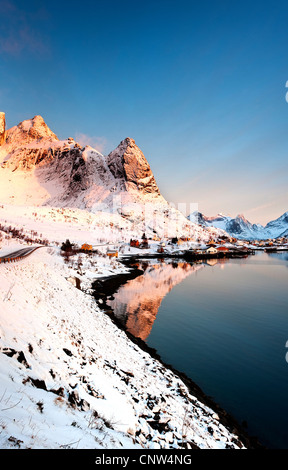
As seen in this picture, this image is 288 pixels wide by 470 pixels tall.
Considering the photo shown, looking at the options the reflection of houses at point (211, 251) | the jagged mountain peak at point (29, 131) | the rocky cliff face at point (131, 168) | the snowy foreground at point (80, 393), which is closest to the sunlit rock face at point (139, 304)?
the snowy foreground at point (80, 393)

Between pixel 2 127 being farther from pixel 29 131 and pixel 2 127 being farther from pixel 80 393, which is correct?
pixel 80 393

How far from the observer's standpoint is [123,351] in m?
11.2

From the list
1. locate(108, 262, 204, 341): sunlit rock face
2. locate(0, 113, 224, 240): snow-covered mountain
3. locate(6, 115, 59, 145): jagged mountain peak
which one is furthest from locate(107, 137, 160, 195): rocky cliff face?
locate(108, 262, 204, 341): sunlit rock face

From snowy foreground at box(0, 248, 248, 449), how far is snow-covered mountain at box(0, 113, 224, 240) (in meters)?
112

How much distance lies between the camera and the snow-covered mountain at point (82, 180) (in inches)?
5315

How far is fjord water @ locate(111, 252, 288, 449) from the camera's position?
9586mm

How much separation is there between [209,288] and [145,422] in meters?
30.1

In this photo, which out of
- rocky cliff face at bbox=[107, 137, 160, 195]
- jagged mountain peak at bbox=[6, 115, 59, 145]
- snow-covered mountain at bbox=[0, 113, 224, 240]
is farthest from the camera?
jagged mountain peak at bbox=[6, 115, 59, 145]

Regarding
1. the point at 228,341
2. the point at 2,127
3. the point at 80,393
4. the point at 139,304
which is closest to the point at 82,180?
the point at 2,127

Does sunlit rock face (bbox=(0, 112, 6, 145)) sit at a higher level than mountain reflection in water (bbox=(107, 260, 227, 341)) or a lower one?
higher

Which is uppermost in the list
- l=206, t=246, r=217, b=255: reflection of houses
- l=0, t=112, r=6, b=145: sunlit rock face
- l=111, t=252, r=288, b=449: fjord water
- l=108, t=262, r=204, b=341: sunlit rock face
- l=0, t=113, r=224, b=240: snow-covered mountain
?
l=0, t=112, r=6, b=145: sunlit rock face

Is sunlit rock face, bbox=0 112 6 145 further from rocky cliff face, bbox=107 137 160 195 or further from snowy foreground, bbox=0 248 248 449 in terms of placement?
snowy foreground, bbox=0 248 248 449

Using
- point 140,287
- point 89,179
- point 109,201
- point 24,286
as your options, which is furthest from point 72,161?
point 24,286
